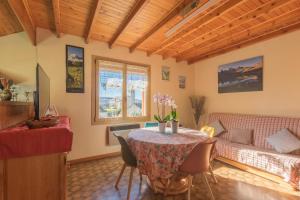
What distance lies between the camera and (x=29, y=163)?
1.30 metres

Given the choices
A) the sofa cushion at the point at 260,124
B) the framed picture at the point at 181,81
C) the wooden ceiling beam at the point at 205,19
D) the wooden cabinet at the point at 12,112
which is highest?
the wooden ceiling beam at the point at 205,19

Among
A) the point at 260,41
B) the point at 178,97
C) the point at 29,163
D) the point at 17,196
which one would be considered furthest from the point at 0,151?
the point at 260,41

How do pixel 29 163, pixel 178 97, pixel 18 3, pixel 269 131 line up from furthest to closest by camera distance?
pixel 178 97 < pixel 269 131 < pixel 18 3 < pixel 29 163


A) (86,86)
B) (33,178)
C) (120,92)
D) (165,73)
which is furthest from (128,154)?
(165,73)

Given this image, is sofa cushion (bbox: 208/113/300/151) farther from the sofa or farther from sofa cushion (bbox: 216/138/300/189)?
sofa cushion (bbox: 216/138/300/189)

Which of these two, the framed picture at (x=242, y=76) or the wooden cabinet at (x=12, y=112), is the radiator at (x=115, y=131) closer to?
the wooden cabinet at (x=12, y=112)

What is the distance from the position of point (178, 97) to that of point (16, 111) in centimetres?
407

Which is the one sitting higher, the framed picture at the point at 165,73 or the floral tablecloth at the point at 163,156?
the framed picture at the point at 165,73

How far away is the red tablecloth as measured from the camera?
1217mm

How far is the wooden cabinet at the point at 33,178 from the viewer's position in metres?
1.26

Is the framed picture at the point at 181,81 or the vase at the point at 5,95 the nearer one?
the vase at the point at 5,95

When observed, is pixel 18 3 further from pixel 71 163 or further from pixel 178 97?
pixel 178 97

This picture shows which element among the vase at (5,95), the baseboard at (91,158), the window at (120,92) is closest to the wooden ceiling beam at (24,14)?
the vase at (5,95)

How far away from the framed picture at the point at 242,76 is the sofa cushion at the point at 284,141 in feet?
3.65
